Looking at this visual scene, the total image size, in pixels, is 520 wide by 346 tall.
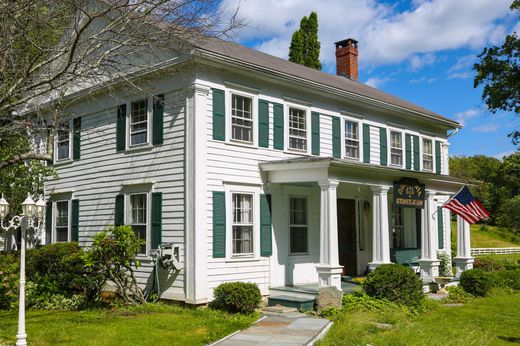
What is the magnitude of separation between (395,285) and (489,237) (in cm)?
4766

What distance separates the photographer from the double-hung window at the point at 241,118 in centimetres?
1409

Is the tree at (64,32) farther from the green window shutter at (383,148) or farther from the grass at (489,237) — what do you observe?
the grass at (489,237)

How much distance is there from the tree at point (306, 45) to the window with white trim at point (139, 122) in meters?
18.0

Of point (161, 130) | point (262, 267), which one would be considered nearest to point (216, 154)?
point (161, 130)

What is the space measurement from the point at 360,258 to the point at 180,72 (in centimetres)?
844

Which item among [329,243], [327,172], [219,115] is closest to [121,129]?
[219,115]

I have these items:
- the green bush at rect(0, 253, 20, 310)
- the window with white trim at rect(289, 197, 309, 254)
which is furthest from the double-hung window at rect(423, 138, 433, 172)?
the green bush at rect(0, 253, 20, 310)

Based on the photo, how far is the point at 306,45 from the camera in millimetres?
32344

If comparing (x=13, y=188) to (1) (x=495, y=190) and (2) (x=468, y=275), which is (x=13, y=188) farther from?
(1) (x=495, y=190)

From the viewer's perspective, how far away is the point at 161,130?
1398 cm

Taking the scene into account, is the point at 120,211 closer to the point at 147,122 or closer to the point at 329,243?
the point at 147,122

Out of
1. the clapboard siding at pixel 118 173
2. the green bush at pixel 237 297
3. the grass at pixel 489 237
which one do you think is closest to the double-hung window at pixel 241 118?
the clapboard siding at pixel 118 173

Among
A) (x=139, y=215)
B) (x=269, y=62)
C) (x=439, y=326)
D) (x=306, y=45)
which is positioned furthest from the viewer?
(x=306, y=45)

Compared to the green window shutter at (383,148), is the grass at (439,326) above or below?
below
